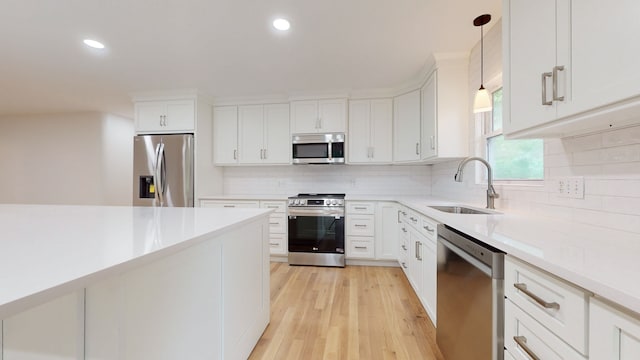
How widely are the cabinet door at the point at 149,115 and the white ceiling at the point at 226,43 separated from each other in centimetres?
26

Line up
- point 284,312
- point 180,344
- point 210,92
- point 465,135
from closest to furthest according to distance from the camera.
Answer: point 180,344 → point 284,312 → point 465,135 → point 210,92

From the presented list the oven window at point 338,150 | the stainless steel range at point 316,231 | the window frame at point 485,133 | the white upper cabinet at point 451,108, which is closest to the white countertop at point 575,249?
the window frame at point 485,133

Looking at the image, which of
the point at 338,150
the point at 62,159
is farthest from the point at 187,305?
the point at 62,159

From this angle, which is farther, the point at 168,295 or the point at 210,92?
the point at 210,92

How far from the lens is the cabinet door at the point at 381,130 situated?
3643 mm

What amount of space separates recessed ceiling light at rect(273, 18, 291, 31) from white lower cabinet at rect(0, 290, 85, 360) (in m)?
2.06

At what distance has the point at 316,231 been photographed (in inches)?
135

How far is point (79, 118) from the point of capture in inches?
195

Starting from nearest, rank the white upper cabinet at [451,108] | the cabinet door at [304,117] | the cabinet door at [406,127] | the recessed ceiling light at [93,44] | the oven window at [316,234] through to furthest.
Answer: the recessed ceiling light at [93,44] → the white upper cabinet at [451,108] → the cabinet door at [406,127] → the oven window at [316,234] → the cabinet door at [304,117]

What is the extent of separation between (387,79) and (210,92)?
7.90 feet

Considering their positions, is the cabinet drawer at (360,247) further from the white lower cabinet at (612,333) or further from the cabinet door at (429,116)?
the white lower cabinet at (612,333)

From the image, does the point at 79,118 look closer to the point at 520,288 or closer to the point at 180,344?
the point at 180,344

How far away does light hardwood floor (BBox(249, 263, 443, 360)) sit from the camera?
1.73 metres

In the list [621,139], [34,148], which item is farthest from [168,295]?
[34,148]
